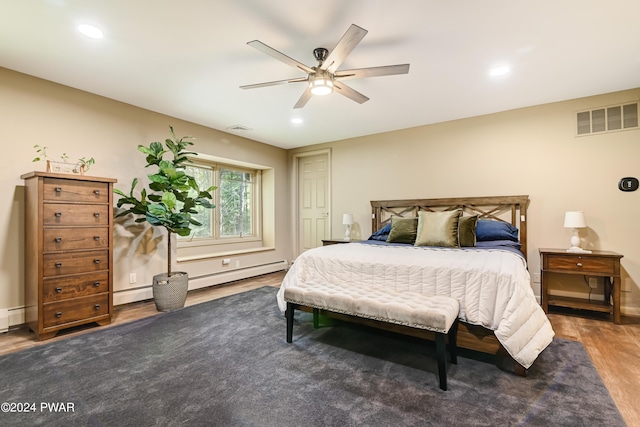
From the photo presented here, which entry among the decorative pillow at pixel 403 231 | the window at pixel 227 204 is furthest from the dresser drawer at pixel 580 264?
the window at pixel 227 204

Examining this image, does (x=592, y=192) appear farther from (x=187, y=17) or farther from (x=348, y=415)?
(x=187, y=17)

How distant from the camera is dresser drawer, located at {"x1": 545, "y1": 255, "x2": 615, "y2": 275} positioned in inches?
118

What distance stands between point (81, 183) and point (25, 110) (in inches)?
38.2

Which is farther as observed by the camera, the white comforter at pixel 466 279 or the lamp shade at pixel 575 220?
the lamp shade at pixel 575 220

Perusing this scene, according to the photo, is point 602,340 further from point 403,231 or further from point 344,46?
point 344,46

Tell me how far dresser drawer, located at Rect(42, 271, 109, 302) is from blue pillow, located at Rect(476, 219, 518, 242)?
4.32m

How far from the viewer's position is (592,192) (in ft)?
11.3

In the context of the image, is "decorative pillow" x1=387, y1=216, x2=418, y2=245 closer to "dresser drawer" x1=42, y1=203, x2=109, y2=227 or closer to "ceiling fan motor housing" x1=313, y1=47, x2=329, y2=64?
"ceiling fan motor housing" x1=313, y1=47, x2=329, y2=64

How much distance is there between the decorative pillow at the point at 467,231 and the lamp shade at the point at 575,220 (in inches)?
37.5

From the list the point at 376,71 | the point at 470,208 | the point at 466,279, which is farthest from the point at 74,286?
the point at 470,208

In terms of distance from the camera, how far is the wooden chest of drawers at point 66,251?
259cm

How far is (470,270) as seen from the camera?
86.5 inches

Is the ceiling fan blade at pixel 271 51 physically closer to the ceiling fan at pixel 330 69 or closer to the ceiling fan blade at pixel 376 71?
the ceiling fan at pixel 330 69

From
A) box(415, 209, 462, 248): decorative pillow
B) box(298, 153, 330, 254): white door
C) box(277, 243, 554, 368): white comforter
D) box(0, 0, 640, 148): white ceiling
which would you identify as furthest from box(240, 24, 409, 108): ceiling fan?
box(298, 153, 330, 254): white door
